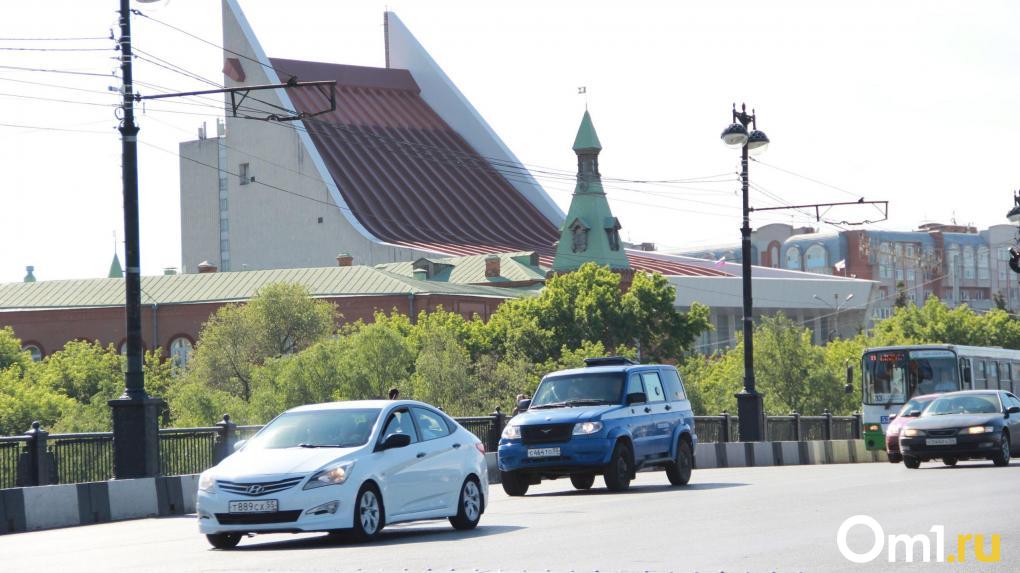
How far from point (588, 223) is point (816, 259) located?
8242cm

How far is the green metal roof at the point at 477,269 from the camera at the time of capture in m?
113

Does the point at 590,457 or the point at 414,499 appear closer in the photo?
the point at 414,499

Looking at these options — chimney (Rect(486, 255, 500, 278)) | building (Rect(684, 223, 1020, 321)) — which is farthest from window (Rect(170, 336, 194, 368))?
building (Rect(684, 223, 1020, 321))

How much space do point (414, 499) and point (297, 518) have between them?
1.63 meters

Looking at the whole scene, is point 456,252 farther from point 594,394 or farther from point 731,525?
point 731,525

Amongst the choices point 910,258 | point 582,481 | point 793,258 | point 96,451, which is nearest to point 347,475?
point 96,451

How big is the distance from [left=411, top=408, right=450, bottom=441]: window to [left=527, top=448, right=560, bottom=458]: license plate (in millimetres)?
5399

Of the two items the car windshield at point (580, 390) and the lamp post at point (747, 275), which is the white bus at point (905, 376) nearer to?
the lamp post at point (747, 275)

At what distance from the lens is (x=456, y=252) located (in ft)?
403

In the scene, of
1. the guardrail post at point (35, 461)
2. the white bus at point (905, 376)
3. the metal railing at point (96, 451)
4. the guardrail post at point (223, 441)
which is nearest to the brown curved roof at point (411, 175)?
the white bus at point (905, 376)

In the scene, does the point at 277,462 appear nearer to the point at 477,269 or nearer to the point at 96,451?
the point at 96,451

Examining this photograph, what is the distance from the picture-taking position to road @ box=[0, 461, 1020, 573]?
12.4 meters

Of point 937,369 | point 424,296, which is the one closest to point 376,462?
point 937,369

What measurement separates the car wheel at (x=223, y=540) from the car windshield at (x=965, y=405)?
17.0 metres
